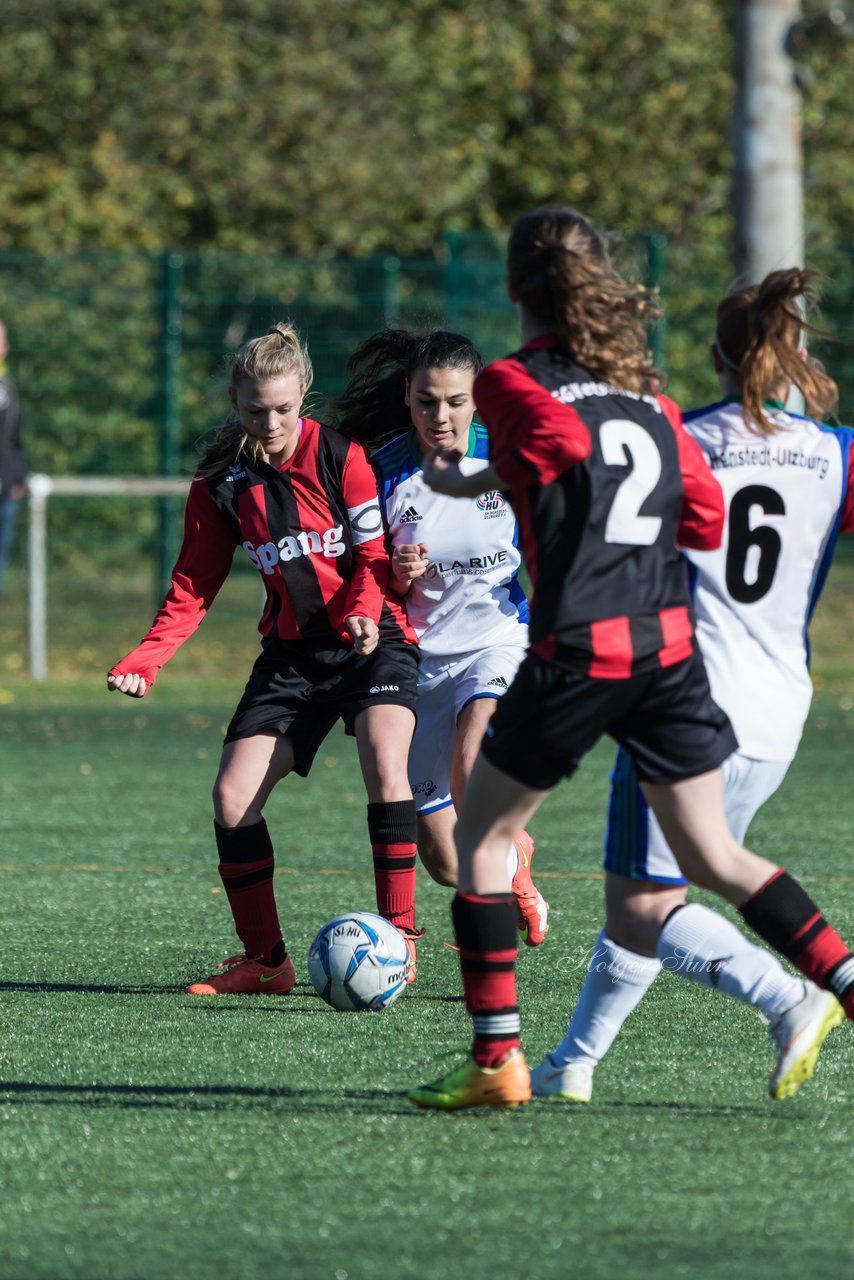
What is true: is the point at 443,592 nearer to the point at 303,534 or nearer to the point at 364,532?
the point at 364,532

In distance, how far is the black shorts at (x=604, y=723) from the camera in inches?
151

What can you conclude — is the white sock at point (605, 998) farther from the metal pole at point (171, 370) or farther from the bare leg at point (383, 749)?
the metal pole at point (171, 370)

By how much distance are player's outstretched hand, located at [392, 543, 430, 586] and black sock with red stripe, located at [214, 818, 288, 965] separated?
2.56ft

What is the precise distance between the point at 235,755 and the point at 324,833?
9.52ft

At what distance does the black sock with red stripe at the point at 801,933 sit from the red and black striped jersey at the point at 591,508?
0.54 meters

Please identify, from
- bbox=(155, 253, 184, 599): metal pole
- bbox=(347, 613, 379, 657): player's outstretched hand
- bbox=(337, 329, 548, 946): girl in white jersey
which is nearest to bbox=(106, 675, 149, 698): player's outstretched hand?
bbox=(347, 613, 379, 657): player's outstretched hand

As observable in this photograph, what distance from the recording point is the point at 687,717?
12.8 ft

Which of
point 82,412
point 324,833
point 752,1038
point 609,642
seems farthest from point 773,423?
point 82,412

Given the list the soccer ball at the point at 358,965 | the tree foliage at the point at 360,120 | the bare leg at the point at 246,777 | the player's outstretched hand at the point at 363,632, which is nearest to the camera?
the soccer ball at the point at 358,965

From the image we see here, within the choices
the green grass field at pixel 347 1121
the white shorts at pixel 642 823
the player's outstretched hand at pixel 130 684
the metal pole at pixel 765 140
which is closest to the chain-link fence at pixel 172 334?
the metal pole at pixel 765 140

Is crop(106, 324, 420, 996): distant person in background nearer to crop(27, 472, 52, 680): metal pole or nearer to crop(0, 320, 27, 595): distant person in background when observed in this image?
crop(27, 472, 52, 680): metal pole

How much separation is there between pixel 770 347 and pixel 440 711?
6.68ft

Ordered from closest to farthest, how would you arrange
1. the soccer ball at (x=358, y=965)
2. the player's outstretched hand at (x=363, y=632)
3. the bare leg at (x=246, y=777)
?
the soccer ball at (x=358, y=965)
the player's outstretched hand at (x=363, y=632)
the bare leg at (x=246, y=777)

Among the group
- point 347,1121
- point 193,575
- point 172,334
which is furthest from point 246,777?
point 172,334
